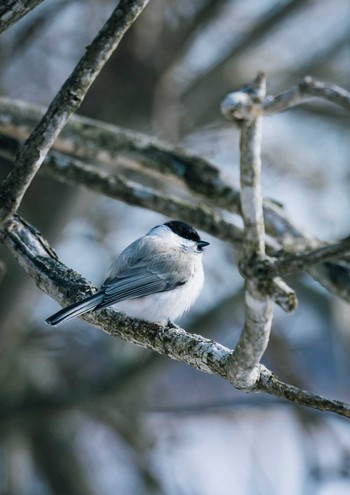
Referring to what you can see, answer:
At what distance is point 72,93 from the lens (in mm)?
3312

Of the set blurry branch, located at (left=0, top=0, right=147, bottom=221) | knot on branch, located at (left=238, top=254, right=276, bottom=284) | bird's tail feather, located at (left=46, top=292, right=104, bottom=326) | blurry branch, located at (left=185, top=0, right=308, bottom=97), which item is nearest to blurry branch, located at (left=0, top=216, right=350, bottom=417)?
bird's tail feather, located at (left=46, top=292, right=104, bottom=326)

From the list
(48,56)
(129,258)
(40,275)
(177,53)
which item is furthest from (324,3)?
(40,275)

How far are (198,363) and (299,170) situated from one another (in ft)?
17.5

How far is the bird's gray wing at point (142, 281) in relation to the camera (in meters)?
3.86

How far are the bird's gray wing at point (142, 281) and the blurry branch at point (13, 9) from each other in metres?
1.20

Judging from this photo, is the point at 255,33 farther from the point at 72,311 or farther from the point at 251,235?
the point at 251,235

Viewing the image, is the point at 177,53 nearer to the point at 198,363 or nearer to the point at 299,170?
the point at 299,170

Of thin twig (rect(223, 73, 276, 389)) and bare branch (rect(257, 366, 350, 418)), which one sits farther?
bare branch (rect(257, 366, 350, 418))

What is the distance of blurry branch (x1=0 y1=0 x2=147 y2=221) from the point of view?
3.27 metres

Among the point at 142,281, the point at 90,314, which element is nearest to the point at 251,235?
the point at 90,314

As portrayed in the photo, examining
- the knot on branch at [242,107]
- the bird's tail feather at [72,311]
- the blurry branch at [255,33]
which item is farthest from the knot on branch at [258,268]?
the blurry branch at [255,33]

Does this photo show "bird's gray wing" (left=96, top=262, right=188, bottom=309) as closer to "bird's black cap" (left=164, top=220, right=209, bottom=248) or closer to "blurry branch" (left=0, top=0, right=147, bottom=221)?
"bird's black cap" (left=164, top=220, right=209, bottom=248)

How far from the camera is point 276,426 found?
864cm

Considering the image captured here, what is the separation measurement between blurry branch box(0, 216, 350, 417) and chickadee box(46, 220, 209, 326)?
10 cm
